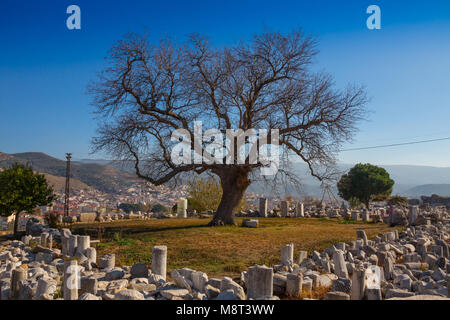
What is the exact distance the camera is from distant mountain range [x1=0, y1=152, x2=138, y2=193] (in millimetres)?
44625

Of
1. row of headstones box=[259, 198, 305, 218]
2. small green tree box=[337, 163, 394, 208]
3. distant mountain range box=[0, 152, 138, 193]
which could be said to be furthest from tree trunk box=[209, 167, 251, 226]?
distant mountain range box=[0, 152, 138, 193]

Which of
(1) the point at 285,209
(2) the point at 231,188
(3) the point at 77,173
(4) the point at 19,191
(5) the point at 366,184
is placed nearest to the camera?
(4) the point at 19,191

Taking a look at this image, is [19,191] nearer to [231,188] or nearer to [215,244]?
[215,244]

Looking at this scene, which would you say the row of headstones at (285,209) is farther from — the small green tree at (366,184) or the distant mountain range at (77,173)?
the distant mountain range at (77,173)

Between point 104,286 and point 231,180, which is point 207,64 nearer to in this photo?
point 231,180

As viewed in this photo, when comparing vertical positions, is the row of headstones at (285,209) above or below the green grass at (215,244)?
above

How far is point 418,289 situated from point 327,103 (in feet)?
35.5

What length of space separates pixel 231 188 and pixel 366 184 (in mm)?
24764

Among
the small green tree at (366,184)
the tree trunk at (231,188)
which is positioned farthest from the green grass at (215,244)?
the small green tree at (366,184)

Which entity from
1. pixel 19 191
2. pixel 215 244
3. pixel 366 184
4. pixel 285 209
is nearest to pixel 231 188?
pixel 215 244

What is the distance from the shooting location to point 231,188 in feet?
53.6

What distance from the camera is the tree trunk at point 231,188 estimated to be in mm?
16172

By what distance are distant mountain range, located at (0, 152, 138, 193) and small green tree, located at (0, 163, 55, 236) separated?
88.6ft

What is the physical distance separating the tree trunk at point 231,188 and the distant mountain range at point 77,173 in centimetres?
2711
